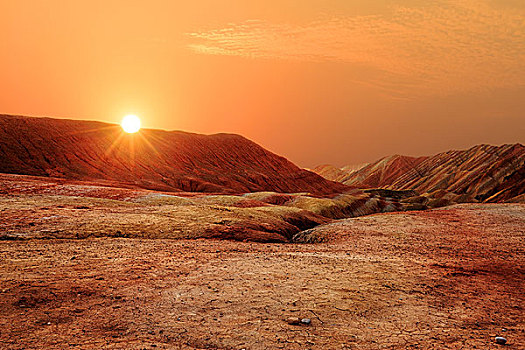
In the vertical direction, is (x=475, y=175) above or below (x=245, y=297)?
below

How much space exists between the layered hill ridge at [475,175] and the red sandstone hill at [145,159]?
46.6 metres

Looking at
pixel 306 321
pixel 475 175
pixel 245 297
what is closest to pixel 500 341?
pixel 306 321

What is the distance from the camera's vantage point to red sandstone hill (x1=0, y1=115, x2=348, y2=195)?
7356cm

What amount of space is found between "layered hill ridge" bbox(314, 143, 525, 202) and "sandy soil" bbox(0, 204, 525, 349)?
3425 inches

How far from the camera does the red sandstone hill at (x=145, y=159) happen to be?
7356cm

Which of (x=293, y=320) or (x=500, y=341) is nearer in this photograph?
(x=500, y=341)

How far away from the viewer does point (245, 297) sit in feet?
33.8

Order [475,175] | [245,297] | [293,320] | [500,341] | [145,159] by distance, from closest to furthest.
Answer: [500,341] < [293,320] < [245,297] < [145,159] < [475,175]

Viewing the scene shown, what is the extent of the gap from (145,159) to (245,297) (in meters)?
89.6

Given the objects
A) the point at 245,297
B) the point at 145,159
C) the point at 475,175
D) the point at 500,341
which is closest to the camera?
the point at 500,341

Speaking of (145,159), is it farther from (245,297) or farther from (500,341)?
(500,341)

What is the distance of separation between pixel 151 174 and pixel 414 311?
82.7m

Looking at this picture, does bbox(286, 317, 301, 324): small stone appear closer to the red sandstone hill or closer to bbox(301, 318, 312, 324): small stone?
bbox(301, 318, 312, 324): small stone

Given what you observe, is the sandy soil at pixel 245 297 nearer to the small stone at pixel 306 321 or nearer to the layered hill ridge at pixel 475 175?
the small stone at pixel 306 321
